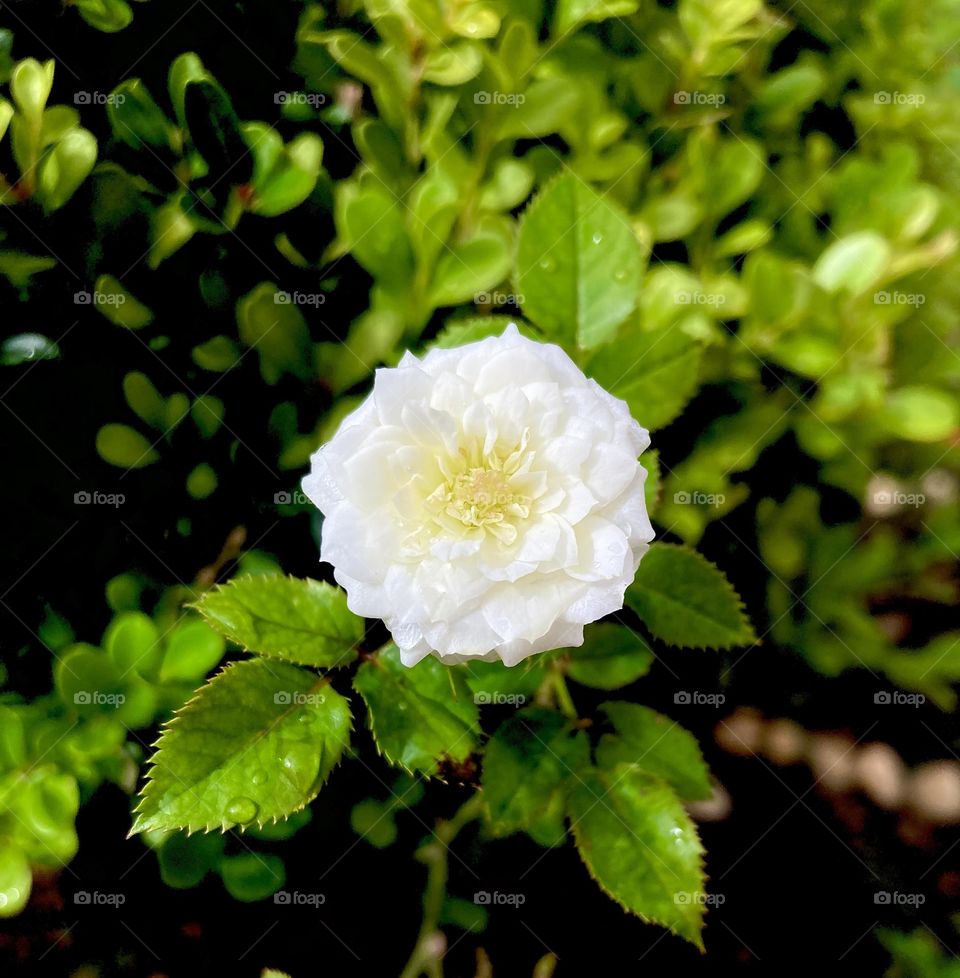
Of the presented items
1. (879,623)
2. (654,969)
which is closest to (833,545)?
(879,623)

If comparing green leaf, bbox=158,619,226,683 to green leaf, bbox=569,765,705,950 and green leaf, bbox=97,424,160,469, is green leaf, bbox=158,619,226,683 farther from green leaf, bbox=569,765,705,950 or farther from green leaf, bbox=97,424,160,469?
green leaf, bbox=569,765,705,950

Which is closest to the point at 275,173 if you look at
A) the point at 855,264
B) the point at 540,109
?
the point at 540,109

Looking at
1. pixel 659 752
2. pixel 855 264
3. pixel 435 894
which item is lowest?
pixel 435 894

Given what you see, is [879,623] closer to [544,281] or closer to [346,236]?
[544,281]

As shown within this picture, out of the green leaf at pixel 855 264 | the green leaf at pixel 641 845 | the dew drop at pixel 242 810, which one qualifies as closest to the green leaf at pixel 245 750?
the dew drop at pixel 242 810

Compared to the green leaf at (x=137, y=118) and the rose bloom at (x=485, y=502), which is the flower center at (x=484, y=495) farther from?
the green leaf at (x=137, y=118)

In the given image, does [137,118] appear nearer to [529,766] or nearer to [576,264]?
[576,264]

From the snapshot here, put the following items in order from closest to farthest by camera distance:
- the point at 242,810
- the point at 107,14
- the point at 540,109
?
the point at 242,810 < the point at 107,14 < the point at 540,109

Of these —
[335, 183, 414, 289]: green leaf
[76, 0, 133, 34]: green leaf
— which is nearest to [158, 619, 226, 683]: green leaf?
[335, 183, 414, 289]: green leaf
